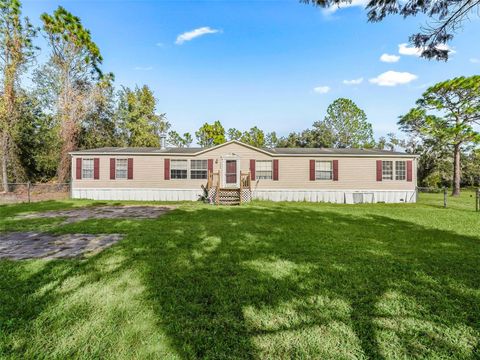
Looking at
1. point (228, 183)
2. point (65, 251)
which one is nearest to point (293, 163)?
point (228, 183)

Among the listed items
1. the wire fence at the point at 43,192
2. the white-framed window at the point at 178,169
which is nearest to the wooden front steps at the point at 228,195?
the white-framed window at the point at 178,169

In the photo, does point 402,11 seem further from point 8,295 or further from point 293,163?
point 293,163

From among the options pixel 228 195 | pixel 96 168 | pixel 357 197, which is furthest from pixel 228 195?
pixel 96 168

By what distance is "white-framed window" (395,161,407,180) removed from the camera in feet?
46.5

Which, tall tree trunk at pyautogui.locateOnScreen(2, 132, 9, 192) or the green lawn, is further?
tall tree trunk at pyautogui.locateOnScreen(2, 132, 9, 192)

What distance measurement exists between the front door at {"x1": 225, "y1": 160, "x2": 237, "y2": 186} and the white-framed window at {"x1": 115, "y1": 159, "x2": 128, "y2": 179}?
621 cm

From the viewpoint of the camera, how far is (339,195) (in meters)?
14.2

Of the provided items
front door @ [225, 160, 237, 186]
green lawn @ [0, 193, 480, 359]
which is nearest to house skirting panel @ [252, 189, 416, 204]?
front door @ [225, 160, 237, 186]

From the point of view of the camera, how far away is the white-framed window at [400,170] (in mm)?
14172

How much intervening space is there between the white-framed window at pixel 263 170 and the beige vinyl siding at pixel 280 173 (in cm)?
23

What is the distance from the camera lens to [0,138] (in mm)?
17516

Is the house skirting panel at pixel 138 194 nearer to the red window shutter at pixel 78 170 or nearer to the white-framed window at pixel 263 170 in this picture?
the red window shutter at pixel 78 170

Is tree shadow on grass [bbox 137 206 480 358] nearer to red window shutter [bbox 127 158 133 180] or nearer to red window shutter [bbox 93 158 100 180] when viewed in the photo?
red window shutter [bbox 127 158 133 180]

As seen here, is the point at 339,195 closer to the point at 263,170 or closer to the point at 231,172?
the point at 263,170
